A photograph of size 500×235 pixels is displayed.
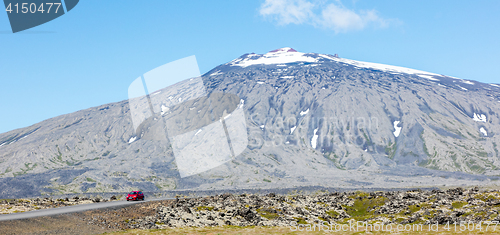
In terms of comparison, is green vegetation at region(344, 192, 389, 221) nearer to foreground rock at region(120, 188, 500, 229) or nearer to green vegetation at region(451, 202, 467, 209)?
foreground rock at region(120, 188, 500, 229)

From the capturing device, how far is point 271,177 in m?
190

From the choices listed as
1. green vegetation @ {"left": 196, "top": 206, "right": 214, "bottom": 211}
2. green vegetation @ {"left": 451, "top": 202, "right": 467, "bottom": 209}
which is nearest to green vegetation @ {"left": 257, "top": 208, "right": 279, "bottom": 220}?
green vegetation @ {"left": 196, "top": 206, "right": 214, "bottom": 211}

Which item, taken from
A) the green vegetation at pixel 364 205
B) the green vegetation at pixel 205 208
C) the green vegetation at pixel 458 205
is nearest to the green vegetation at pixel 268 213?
the green vegetation at pixel 205 208

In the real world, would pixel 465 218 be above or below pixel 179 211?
below

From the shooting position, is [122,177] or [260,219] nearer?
[260,219]

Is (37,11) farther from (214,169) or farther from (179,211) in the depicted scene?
(214,169)

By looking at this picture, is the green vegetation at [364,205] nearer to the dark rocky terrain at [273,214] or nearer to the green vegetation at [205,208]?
the dark rocky terrain at [273,214]

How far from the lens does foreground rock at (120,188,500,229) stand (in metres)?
45.2

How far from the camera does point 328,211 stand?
59.5m

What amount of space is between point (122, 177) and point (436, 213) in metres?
162

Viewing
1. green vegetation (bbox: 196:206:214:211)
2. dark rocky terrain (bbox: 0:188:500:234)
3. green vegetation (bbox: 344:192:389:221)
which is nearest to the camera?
dark rocky terrain (bbox: 0:188:500:234)

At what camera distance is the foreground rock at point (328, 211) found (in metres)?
45.2

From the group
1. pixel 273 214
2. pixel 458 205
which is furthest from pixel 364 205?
pixel 273 214

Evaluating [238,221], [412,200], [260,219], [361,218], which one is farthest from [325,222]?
[412,200]
